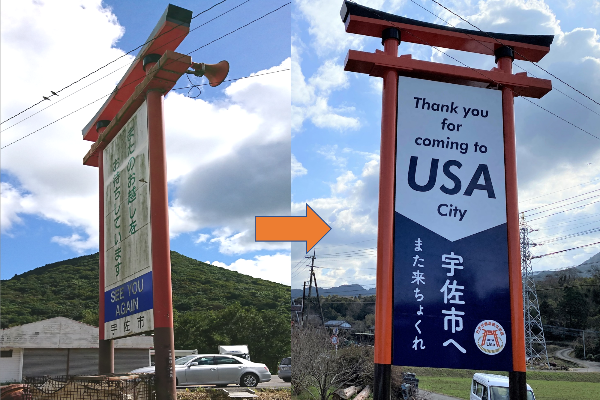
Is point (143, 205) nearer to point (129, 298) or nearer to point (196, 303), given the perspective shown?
point (129, 298)

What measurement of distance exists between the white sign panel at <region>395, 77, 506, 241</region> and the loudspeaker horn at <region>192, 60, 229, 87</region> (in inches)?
160

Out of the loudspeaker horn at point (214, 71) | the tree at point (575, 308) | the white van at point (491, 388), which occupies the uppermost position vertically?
the loudspeaker horn at point (214, 71)

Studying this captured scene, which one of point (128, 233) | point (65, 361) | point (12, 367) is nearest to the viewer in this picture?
point (128, 233)

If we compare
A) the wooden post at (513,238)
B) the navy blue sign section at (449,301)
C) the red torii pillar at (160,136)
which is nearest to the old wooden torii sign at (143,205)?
the red torii pillar at (160,136)

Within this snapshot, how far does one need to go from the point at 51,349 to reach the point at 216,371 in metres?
13.9

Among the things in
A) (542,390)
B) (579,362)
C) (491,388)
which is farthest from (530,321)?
(491,388)

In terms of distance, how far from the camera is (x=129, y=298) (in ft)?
35.8

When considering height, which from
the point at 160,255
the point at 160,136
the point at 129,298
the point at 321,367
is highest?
the point at 160,136

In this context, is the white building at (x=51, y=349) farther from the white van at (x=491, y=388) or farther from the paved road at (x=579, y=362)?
the paved road at (x=579, y=362)

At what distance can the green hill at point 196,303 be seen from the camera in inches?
1598

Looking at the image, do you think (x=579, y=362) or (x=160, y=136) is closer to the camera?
(x=160, y=136)

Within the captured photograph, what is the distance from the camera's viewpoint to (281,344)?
3947cm

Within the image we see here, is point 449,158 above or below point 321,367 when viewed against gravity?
above

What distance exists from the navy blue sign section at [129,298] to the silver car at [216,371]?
2749 millimetres
